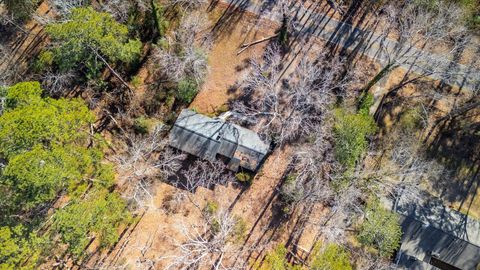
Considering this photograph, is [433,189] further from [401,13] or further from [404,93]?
[401,13]

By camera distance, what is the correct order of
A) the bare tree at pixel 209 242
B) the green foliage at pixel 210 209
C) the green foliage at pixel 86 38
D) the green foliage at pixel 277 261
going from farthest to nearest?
1. the green foliage at pixel 210 209
2. the bare tree at pixel 209 242
3. the green foliage at pixel 277 261
4. the green foliage at pixel 86 38

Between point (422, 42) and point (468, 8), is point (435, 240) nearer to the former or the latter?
point (422, 42)

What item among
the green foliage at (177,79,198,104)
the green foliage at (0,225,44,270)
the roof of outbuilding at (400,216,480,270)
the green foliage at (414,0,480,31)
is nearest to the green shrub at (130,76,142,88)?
the green foliage at (177,79,198,104)

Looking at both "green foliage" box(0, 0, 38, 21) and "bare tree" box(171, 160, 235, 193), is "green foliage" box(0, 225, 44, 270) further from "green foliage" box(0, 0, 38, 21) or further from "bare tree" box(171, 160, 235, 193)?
"green foliage" box(0, 0, 38, 21)

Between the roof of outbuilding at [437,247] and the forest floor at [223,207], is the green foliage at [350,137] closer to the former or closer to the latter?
the forest floor at [223,207]

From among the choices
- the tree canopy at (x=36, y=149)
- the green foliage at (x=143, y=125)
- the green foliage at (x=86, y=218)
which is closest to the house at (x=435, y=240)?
the green foliage at (x=143, y=125)
